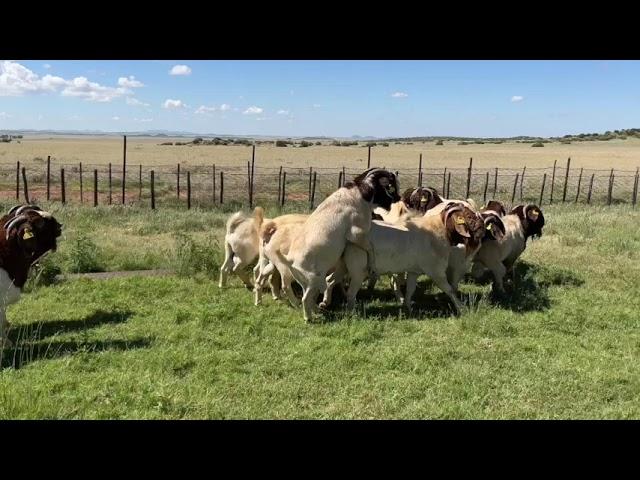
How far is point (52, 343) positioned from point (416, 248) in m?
5.71

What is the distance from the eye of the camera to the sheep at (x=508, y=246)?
35.2 feet

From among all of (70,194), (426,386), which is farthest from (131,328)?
(70,194)

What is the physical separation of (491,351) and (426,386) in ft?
5.27

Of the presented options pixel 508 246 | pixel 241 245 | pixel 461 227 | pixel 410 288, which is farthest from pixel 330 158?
pixel 410 288

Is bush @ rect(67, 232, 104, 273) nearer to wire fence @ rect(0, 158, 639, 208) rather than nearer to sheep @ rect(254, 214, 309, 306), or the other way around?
sheep @ rect(254, 214, 309, 306)

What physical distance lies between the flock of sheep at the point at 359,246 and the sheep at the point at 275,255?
2 centimetres

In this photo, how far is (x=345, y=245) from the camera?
9.32 meters

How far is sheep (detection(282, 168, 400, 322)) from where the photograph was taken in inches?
351

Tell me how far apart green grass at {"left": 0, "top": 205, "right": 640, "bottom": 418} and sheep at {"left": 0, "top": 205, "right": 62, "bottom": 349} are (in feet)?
2.16

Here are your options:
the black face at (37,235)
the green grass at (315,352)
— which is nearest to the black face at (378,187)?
the green grass at (315,352)

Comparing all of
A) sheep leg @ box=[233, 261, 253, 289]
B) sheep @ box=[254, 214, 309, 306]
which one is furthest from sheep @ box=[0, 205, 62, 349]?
sheep leg @ box=[233, 261, 253, 289]

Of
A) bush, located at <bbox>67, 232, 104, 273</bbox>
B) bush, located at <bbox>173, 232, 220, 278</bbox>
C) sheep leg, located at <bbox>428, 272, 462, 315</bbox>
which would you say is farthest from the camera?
bush, located at <bbox>67, 232, 104, 273</bbox>

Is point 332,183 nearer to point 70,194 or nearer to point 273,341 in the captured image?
point 70,194

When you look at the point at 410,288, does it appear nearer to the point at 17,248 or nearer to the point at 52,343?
the point at 52,343
